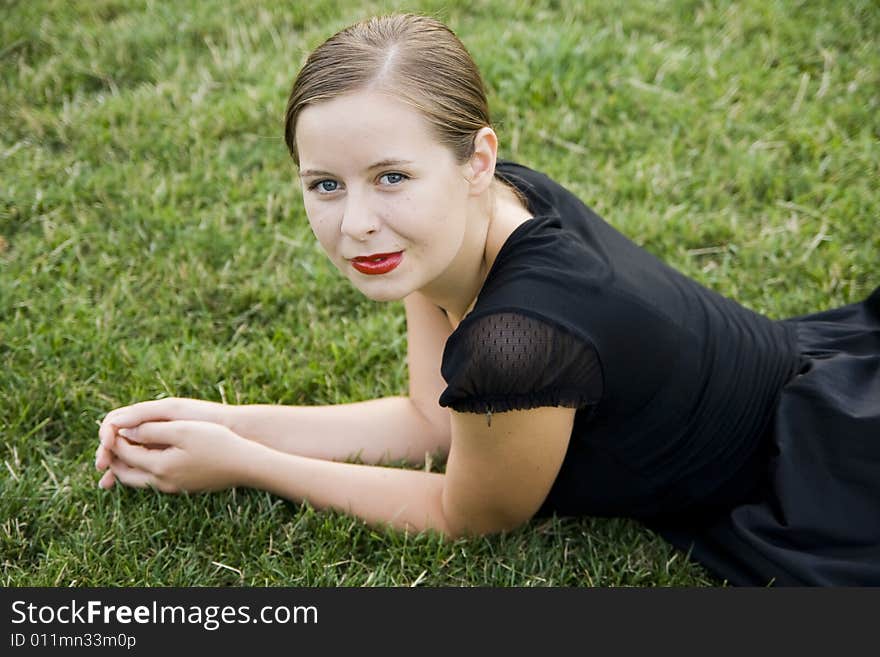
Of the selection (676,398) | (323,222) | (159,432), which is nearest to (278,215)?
(159,432)

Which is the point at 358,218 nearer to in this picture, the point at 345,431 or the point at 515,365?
the point at 515,365

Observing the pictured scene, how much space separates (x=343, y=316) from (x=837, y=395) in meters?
1.63

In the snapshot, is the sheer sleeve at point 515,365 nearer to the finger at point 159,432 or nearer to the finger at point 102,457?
the finger at point 159,432

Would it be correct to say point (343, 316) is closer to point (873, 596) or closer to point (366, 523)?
point (366, 523)

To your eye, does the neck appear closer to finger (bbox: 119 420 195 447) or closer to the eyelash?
the eyelash

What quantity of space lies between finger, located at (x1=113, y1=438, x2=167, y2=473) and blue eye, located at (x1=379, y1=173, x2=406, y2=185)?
1.02m

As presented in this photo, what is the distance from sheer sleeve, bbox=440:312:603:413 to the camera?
6.84 ft

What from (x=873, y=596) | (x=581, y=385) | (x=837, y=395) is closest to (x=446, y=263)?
(x=581, y=385)

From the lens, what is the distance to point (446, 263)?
86.7 inches

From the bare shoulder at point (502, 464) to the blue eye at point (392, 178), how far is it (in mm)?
503

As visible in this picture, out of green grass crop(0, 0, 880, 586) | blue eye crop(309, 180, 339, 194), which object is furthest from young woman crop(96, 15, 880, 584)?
green grass crop(0, 0, 880, 586)

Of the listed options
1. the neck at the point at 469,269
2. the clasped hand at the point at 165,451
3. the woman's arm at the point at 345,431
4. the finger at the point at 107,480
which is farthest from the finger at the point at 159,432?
the neck at the point at 469,269

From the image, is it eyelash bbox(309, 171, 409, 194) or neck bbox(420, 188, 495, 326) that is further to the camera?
neck bbox(420, 188, 495, 326)

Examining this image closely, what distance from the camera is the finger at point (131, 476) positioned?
2.70m
